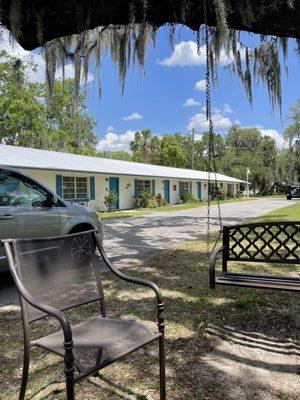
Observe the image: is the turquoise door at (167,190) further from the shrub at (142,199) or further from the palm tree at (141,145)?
the palm tree at (141,145)

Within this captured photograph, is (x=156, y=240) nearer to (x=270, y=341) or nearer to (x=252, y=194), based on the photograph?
(x=270, y=341)

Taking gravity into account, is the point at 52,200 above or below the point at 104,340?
above

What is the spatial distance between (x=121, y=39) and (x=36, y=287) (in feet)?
15.1

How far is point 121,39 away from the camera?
593cm

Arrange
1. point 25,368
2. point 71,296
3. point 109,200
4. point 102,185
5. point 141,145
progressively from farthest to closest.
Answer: point 141,145
point 102,185
point 109,200
point 71,296
point 25,368

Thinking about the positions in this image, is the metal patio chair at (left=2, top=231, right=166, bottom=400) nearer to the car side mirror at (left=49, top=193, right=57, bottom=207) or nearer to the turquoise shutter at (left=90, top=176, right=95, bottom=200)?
the car side mirror at (left=49, top=193, right=57, bottom=207)

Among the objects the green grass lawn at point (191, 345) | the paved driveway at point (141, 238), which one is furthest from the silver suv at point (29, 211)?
the paved driveway at point (141, 238)

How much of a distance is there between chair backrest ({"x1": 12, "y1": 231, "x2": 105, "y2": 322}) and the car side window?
2.76 metres

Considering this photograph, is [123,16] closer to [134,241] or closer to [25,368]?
A: [25,368]

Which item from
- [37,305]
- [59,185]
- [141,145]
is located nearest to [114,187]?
[59,185]

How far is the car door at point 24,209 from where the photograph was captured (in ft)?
17.2

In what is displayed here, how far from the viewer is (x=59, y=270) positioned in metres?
2.69

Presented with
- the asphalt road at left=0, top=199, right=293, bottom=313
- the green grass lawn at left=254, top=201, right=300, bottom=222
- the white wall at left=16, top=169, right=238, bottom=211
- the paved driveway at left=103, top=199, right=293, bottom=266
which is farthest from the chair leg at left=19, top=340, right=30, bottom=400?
the white wall at left=16, top=169, right=238, bottom=211

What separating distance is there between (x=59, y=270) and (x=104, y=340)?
0.58 metres
